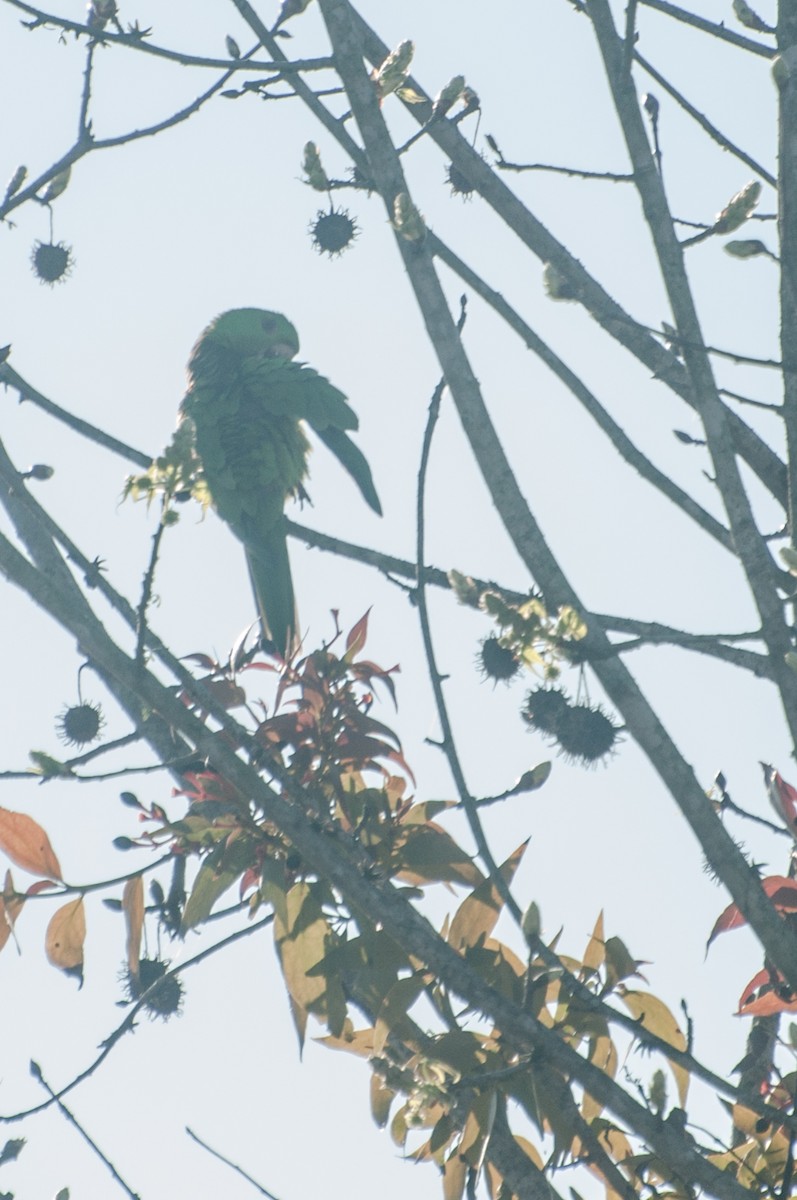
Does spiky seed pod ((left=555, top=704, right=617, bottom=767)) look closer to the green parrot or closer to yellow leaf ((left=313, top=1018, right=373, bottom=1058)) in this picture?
yellow leaf ((left=313, top=1018, right=373, bottom=1058))

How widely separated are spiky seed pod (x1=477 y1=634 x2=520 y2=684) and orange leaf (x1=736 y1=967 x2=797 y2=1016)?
2.61ft

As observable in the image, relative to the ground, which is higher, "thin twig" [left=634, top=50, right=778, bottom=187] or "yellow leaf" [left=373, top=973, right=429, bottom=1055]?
"thin twig" [left=634, top=50, right=778, bottom=187]

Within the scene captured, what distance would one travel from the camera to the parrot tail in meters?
5.64

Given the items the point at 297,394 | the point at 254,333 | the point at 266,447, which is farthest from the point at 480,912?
the point at 254,333

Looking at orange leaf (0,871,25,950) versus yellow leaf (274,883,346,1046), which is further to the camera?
orange leaf (0,871,25,950)

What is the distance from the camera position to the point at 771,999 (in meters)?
2.59

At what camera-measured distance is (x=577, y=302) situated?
3094mm

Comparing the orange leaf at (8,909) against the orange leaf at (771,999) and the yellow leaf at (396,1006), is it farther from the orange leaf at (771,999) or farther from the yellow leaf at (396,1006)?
the orange leaf at (771,999)

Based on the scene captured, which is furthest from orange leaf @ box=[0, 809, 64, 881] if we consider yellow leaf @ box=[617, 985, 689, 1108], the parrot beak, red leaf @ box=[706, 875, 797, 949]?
the parrot beak

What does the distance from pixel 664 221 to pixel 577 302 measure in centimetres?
30

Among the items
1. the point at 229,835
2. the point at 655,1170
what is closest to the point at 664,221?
the point at 229,835

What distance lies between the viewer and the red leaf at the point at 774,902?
8.72ft

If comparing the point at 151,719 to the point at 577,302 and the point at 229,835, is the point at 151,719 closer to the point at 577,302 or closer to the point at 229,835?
the point at 229,835

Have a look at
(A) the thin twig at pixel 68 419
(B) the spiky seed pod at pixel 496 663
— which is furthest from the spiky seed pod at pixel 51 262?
(B) the spiky seed pod at pixel 496 663
